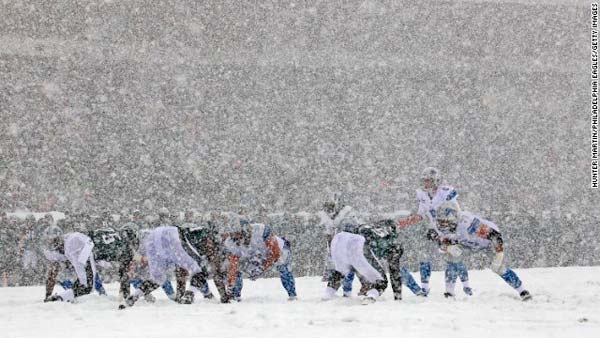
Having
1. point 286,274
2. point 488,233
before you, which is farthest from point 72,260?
point 488,233

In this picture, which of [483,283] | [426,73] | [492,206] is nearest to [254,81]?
[426,73]

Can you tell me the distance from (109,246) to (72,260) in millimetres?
559

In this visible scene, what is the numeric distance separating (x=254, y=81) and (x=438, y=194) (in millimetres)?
17726

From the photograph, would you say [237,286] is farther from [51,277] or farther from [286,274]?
[51,277]

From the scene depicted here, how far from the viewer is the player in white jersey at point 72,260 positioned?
36.7 feet

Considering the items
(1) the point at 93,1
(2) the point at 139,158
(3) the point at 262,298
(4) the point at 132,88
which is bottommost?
(3) the point at 262,298

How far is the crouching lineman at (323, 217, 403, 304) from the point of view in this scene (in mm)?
10578

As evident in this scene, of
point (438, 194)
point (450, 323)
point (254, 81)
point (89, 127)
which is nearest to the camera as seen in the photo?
point (450, 323)

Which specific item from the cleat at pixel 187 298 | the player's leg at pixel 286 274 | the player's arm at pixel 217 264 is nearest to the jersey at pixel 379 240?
the player's leg at pixel 286 274

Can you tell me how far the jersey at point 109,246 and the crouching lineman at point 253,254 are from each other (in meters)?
1.28

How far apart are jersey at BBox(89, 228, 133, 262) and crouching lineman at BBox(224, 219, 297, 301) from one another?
4.21 ft

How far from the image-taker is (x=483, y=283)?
1408 centimetres

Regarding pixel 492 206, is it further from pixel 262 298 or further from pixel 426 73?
pixel 262 298

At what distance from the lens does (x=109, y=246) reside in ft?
36.7
